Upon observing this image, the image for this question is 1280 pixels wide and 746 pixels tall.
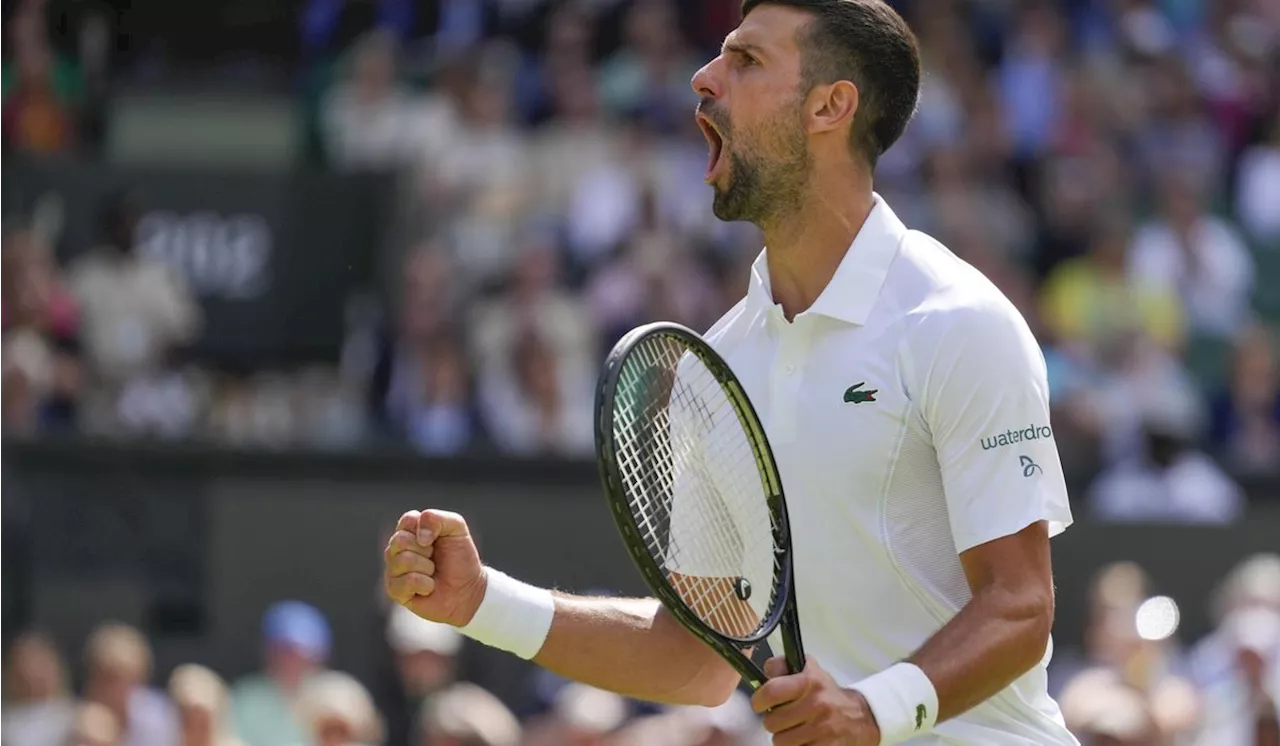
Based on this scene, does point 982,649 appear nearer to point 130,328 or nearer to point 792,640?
point 792,640

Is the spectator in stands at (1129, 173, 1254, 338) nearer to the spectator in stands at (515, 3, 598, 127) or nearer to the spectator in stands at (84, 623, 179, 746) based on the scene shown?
the spectator in stands at (515, 3, 598, 127)

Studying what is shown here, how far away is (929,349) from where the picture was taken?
3.26 m

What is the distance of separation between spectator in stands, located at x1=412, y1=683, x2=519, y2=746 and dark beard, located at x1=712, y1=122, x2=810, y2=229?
341 cm

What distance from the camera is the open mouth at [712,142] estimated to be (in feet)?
11.4

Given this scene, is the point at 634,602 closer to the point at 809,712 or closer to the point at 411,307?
the point at 809,712

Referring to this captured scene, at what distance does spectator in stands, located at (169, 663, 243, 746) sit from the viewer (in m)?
7.64

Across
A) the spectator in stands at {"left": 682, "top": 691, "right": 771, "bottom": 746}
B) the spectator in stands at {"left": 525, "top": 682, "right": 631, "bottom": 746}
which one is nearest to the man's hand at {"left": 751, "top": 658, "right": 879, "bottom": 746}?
the spectator in stands at {"left": 682, "top": 691, "right": 771, "bottom": 746}

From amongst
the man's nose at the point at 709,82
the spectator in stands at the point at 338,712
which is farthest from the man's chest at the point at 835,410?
the spectator in stands at the point at 338,712

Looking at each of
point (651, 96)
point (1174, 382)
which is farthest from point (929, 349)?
point (651, 96)

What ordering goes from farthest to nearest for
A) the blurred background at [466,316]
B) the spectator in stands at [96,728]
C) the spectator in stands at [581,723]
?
1. the blurred background at [466,316]
2. the spectator in stands at [96,728]
3. the spectator in stands at [581,723]

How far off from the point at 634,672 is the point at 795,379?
569mm

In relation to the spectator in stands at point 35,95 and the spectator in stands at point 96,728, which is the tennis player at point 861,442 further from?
the spectator in stands at point 35,95

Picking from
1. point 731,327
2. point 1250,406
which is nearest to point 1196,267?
point 1250,406

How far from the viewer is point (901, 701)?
303 centimetres
